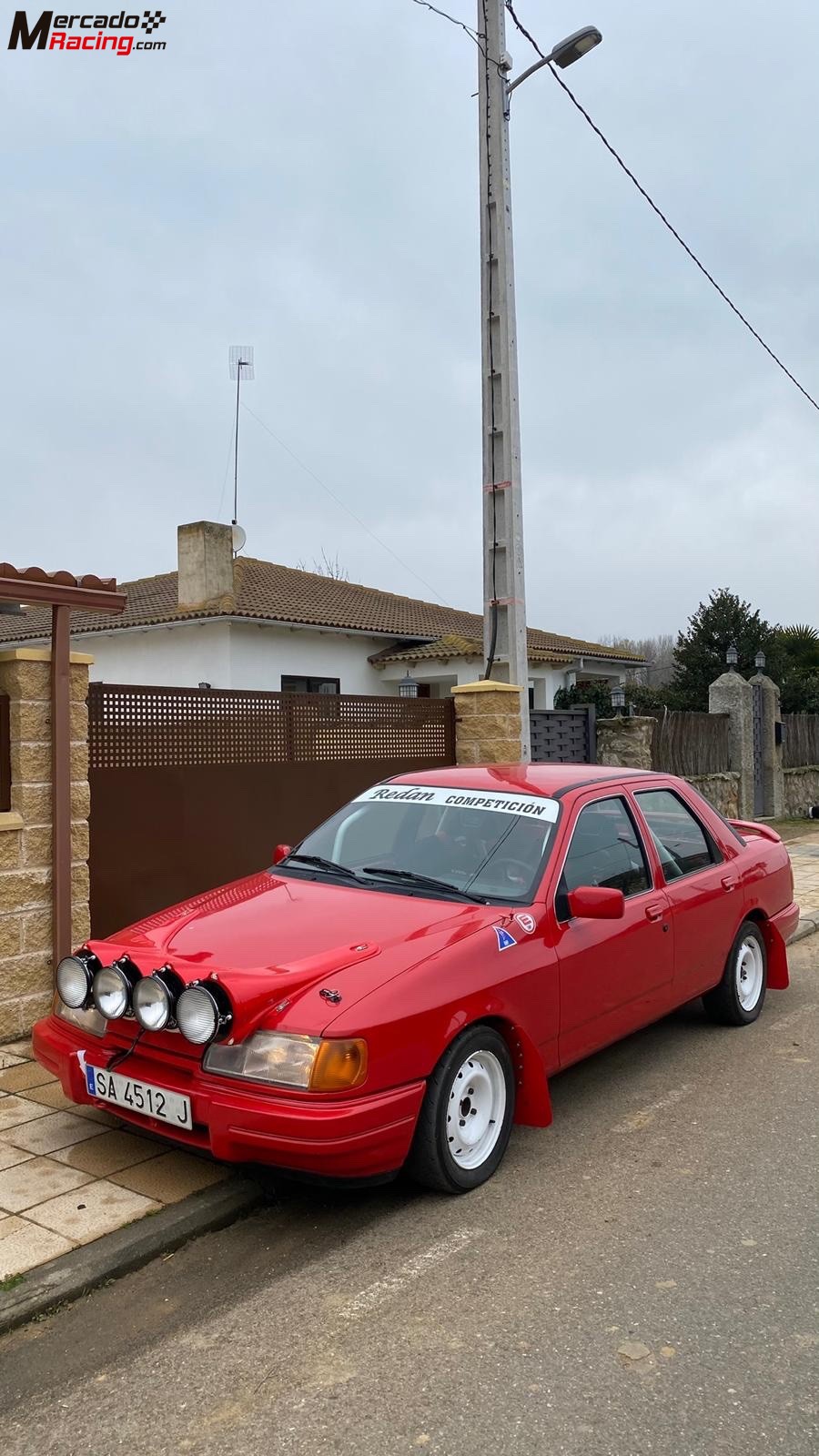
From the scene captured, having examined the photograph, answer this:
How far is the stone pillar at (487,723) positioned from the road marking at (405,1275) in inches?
241

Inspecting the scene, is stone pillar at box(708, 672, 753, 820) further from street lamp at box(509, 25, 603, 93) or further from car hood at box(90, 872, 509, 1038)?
car hood at box(90, 872, 509, 1038)

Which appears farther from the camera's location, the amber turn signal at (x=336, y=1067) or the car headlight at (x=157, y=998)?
the car headlight at (x=157, y=998)

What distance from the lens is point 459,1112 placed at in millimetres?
3928

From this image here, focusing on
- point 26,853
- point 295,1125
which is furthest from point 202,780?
point 295,1125

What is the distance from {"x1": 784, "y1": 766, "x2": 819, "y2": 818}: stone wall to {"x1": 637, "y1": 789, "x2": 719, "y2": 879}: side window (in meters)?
13.6

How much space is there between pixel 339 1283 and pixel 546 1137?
1.44m

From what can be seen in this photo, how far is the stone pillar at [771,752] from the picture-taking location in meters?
17.9

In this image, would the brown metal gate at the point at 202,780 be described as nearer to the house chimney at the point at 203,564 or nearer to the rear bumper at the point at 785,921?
the rear bumper at the point at 785,921

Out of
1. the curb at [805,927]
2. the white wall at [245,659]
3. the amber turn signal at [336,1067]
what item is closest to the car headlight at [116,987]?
the amber turn signal at [336,1067]

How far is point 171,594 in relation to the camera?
24.8 m

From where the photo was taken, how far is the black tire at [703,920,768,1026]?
240 inches

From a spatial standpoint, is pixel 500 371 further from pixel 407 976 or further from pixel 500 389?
pixel 407 976

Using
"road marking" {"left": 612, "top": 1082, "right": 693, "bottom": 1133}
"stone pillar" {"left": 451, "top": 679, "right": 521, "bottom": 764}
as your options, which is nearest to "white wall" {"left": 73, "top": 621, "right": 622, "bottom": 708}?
"stone pillar" {"left": 451, "top": 679, "right": 521, "bottom": 764}

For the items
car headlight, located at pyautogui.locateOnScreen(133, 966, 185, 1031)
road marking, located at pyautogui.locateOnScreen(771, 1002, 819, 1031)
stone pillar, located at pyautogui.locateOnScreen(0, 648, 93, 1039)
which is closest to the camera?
car headlight, located at pyautogui.locateOnScreen(133, 966, 185, 1031)
